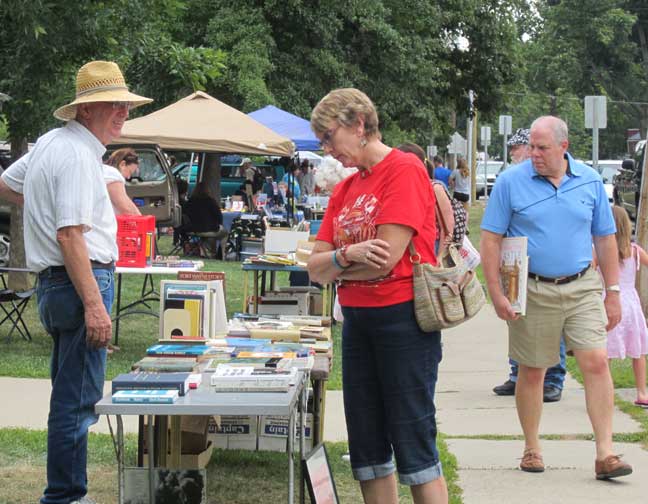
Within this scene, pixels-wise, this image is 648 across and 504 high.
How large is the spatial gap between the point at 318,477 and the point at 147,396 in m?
0.93

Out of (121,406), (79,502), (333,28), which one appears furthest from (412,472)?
(333,28)

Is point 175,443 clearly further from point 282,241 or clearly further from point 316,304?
point 282,241

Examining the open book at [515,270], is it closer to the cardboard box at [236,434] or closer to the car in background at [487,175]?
the cardboard box at [236,434]

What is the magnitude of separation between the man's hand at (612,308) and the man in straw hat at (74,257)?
9.49 feet

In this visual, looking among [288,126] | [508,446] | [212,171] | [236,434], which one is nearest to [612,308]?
[508,446]

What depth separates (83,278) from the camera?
4.96m

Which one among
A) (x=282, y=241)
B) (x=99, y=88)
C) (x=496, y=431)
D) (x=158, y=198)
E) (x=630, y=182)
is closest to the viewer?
(x=99, y=88)

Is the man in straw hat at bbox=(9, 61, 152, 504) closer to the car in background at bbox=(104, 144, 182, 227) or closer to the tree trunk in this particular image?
the car in background at bbox=(104, 144, 182, 227)

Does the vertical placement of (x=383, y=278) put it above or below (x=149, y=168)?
below

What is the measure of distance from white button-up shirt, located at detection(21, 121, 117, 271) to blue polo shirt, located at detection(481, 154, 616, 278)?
234 cm

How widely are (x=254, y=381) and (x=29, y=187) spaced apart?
1.34m

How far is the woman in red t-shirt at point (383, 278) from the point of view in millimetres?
4480

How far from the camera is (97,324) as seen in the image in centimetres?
498

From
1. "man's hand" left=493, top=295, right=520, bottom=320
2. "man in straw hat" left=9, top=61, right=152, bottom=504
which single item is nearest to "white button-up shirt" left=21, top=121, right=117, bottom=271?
"man in straw hat" left=9, top=61, right=152, bottom=504
